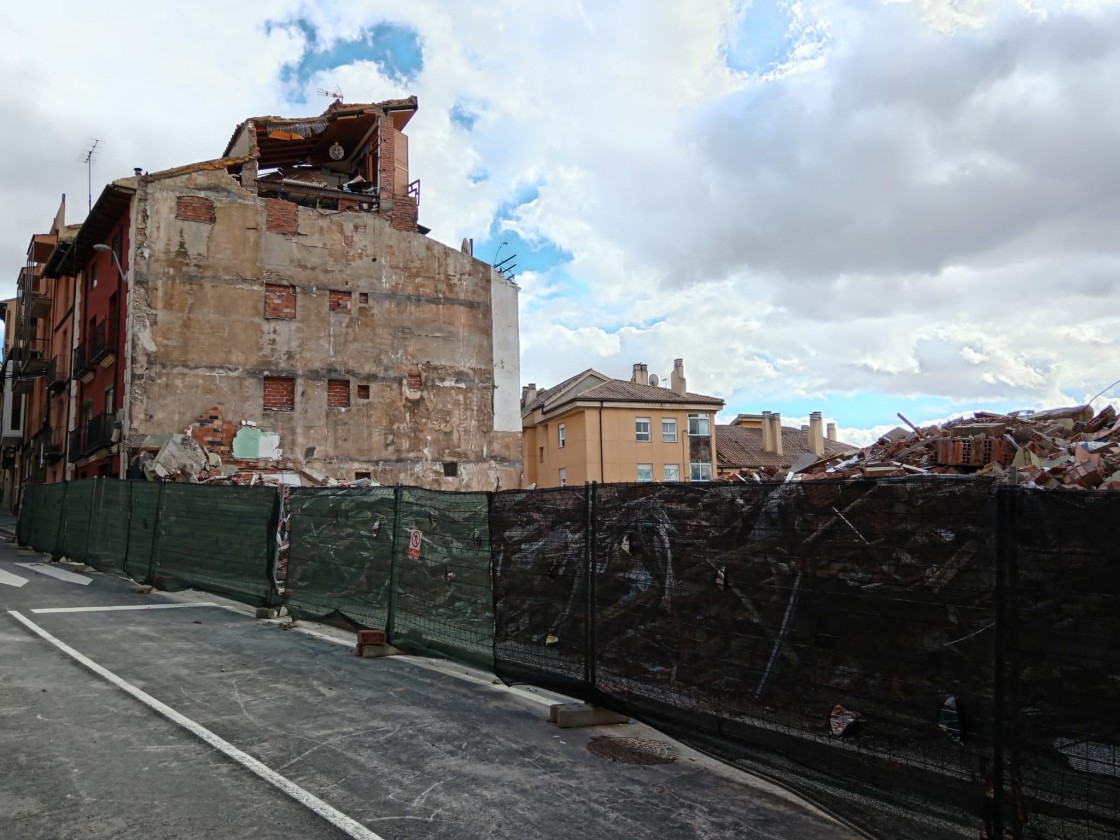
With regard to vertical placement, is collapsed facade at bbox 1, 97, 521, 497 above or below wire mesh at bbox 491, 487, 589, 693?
above

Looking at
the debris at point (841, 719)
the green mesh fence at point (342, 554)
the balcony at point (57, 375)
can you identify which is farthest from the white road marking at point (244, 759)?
the balcony at point (57, 375)

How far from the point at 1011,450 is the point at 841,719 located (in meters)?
6.34

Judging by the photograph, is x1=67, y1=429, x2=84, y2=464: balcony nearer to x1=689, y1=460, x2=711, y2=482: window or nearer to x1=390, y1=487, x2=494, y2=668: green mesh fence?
x1=390, y1=487, x2=494, y2=668: green mesh fence

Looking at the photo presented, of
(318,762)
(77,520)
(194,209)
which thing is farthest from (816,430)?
(318,762)

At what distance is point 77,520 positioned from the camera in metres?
18.0

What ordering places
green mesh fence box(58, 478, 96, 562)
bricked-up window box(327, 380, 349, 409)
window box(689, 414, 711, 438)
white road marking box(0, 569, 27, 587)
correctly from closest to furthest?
white road marking box(0, 569, 27, 587) → green mesh fence box(58, 478, 96, 562) → bricked-up window box(327, 380, 349, 409) → window box(689, 414, 711, 438)

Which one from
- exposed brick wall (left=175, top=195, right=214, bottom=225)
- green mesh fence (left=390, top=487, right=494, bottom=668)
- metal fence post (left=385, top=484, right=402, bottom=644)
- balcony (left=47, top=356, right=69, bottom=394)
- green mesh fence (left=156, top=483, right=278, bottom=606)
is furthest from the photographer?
balcony (left=47, top=356, right=69, bottom=394)

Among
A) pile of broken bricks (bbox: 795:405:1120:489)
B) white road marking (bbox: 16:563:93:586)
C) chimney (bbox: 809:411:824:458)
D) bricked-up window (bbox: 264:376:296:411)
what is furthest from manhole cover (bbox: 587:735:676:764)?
chimney (bbox: 809:411:824:458)

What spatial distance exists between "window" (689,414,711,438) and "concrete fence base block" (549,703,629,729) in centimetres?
4053

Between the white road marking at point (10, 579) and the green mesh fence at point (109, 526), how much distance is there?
4.91ft

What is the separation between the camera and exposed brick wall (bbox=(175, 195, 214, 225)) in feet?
88.1

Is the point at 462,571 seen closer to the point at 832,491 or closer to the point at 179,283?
the point at 832,491

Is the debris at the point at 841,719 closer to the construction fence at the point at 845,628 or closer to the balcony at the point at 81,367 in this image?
the construction fence at the point at 845,628

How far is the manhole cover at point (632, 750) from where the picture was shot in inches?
208
